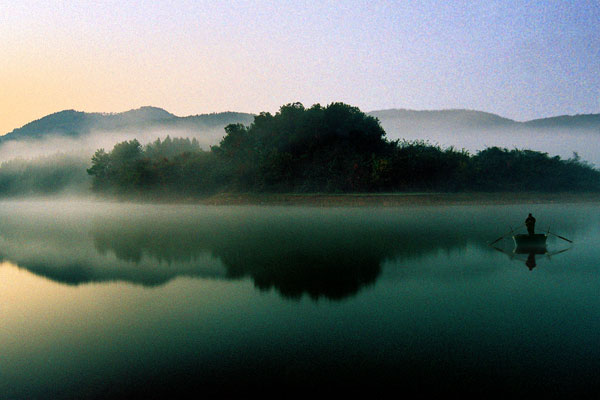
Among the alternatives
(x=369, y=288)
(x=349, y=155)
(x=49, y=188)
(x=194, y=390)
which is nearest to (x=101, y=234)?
(x=369, y=288)

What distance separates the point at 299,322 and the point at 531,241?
1266 centimetres

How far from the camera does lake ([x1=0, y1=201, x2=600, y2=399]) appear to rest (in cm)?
600

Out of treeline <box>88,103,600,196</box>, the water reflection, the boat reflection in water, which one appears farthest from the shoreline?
the boat reflection in water

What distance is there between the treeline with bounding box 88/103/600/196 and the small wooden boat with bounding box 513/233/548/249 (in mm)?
39422

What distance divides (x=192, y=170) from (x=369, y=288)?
6556cm

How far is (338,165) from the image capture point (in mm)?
60469

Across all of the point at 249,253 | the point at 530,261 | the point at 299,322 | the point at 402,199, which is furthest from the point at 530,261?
the point at 402,199

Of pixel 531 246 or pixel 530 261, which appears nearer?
pixel 530 261

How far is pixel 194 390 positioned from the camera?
18.7 feet

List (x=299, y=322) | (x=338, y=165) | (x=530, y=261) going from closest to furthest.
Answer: (x=299, y=322) < (x=530, y=261) < (x=338, y=165)

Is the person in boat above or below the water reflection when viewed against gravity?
below

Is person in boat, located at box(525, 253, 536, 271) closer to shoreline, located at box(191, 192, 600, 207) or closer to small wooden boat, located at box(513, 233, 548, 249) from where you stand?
small wooden boat, located at box(513, 233, 548, 249)

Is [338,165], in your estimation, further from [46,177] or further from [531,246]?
[46,177]

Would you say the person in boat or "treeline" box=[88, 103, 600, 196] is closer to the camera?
the person in boat
